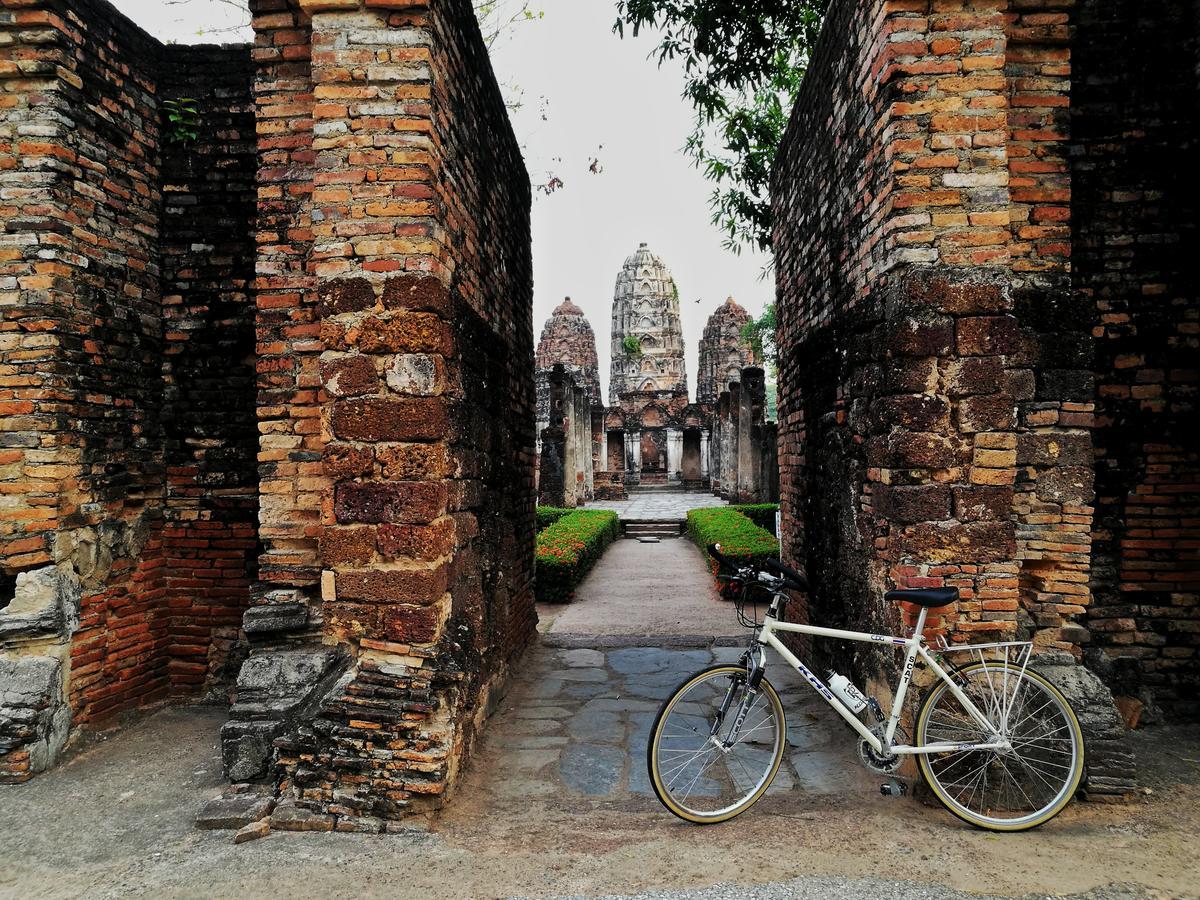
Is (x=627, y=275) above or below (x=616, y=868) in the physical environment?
above

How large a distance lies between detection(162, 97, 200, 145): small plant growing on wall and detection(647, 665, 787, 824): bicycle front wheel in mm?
5231

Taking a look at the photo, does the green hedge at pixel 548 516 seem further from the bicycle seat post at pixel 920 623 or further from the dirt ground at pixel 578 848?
the bicycle seat post at pixel 920 623

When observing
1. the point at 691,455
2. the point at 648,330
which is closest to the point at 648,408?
the point at 691,455

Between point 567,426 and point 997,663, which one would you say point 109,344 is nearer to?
point 997,663

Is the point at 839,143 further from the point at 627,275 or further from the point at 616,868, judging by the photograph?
the point at 627,275

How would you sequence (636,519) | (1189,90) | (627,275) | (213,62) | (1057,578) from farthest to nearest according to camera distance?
(627,275) < (636,519) < (213,62) < (1189,90) < (1057,578)

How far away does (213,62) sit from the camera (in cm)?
527

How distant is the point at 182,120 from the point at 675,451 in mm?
28691

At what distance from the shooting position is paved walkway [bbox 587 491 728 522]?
1894cm

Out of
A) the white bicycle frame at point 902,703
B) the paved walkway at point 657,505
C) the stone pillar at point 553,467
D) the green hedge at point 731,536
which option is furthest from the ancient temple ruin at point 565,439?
the white bicycle frame at point 902,703

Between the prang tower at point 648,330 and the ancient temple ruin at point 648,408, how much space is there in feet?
0.20

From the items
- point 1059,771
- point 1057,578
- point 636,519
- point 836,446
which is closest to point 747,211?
point 836,446

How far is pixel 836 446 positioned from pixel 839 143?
195 cm

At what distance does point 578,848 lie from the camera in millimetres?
3102
